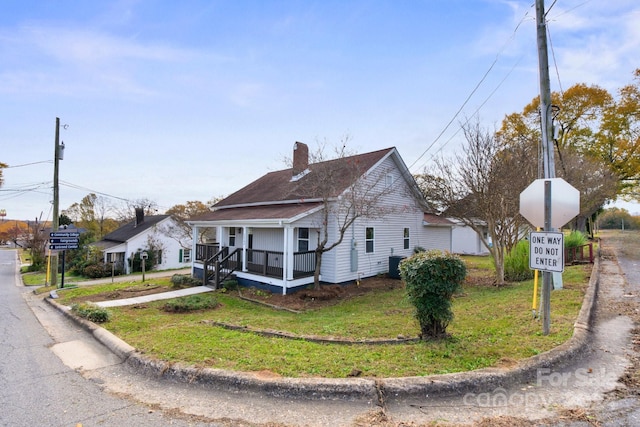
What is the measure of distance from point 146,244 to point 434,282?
30516mm

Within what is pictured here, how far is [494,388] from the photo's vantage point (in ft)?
12.3

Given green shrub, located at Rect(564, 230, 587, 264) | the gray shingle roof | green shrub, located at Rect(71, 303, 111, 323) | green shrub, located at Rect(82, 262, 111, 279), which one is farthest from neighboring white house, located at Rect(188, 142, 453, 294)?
the gray shingle roof

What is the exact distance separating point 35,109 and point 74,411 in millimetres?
15444

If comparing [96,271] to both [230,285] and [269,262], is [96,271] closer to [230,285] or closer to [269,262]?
[230,285]

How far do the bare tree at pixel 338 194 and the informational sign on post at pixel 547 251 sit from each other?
23.0 ft

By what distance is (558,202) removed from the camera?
5480mm

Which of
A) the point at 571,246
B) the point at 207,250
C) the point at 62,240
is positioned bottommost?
the point at 207,250

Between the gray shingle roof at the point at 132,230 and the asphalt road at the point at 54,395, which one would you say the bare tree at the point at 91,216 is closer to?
the gray shingle roof at the point at 132,230

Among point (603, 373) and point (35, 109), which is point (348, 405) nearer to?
point (603, 373)

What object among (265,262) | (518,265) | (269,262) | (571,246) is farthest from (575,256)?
(265,262)

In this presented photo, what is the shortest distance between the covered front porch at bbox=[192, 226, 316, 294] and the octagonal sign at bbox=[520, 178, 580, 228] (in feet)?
26.6

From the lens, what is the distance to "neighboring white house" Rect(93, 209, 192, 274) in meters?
→ 28.4

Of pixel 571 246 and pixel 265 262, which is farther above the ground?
pixel 571 246

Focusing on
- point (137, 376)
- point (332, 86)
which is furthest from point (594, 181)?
point (137, 376)
